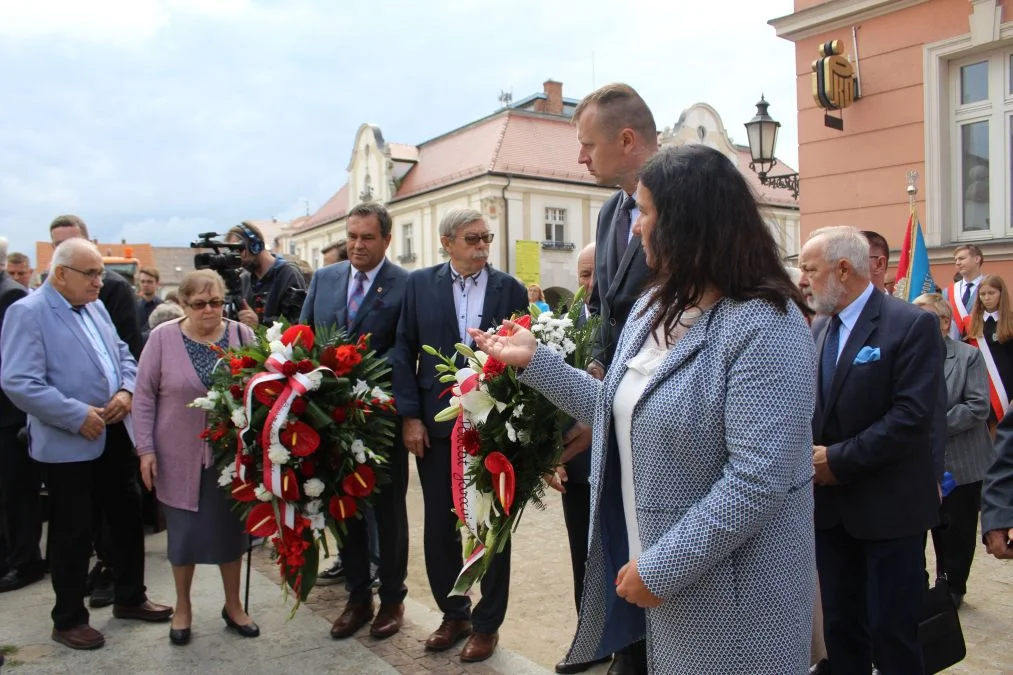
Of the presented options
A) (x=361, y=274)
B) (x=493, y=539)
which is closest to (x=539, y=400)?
(x=493, y=539)

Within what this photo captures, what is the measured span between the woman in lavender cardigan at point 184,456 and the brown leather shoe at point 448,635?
3.42 feet

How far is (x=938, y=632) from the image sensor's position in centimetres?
331

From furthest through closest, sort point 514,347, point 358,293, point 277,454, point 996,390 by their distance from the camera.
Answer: point 996,390
point 358,293
point 277,454
point 514,347

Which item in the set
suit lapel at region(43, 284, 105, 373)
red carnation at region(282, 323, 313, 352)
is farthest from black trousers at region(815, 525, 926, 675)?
suit lapel at region(43, 284, 105, 373)

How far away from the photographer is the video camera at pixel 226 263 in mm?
5898

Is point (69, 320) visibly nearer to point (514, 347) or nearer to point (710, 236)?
point (514, 347)

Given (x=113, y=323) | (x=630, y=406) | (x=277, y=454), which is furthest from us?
(x=113, y=323)

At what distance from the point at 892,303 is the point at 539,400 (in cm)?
154

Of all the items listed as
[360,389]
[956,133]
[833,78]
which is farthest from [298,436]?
[956,133]

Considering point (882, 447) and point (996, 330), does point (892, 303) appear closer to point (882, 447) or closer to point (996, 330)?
point (882, 447)

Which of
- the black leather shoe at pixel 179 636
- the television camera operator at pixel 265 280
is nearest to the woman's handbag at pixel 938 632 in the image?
the black leather shoe at pixel 179 636

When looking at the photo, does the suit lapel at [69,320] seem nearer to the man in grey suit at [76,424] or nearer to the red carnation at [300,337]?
the man in grey suit at [76,424]

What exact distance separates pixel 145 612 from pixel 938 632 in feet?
13.6

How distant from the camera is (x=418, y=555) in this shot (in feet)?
20.7
